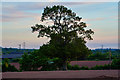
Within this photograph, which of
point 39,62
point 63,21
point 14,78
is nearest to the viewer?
point 14,78

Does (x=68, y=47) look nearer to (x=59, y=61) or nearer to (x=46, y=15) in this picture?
(x=59, y=61)

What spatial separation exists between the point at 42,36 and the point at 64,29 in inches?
109

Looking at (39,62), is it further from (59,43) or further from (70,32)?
A: (70,32)

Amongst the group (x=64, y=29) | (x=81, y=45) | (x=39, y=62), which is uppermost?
(x=64, y=29)

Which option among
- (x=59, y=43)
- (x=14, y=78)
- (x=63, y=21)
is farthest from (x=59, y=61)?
(x=14, y=78)

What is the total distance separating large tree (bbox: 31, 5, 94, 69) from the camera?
29312 mm

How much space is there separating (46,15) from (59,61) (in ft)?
19.6

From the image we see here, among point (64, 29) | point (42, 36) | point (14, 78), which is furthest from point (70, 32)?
point (14, 78)

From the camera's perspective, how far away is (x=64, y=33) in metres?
29.5

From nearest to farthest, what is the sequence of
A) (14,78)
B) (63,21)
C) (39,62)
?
(14,78) → (39,62) → (63,21)

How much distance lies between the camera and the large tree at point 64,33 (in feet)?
96.2

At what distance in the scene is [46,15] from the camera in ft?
104

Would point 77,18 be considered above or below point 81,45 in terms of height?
above

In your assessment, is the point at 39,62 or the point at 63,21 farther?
the point at 63,21
